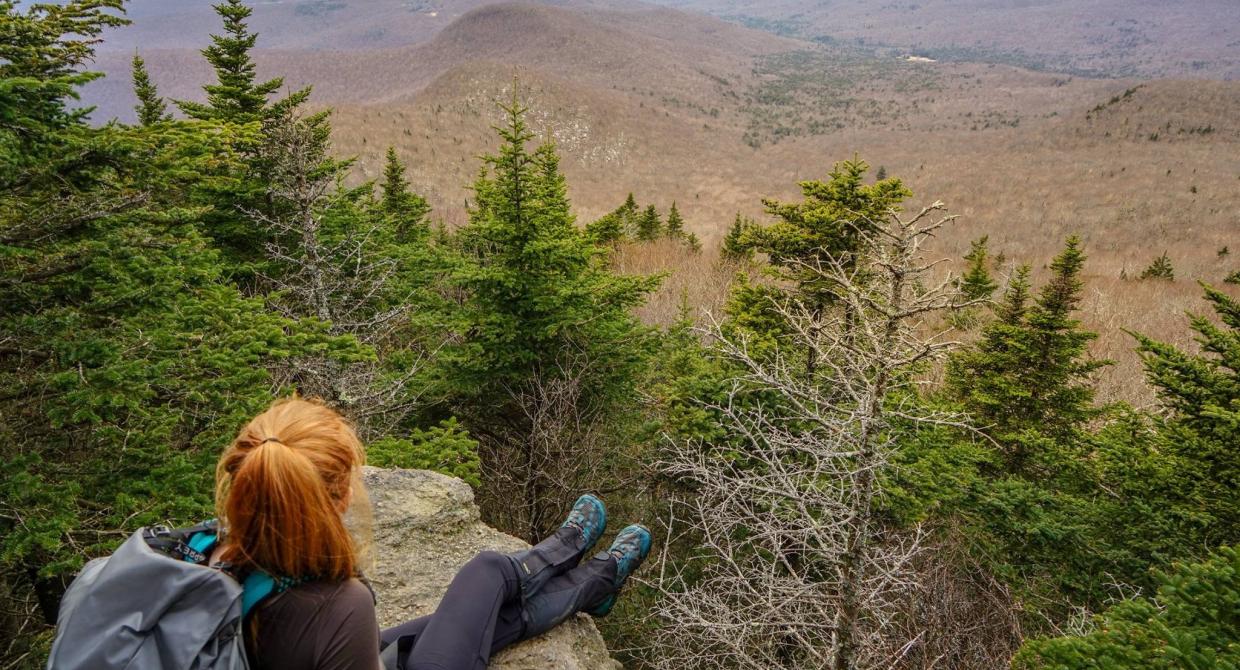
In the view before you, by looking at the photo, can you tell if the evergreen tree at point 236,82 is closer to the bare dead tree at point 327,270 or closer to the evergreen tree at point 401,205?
the bare dead tree at point 327,270

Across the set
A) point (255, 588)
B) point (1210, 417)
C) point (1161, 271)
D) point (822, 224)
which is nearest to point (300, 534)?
point (255, 588)

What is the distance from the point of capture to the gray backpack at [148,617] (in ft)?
5.00

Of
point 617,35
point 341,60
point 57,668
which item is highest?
point 617,35

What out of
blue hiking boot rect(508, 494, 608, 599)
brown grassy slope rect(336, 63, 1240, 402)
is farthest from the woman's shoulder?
brown grassy slope rect(336, 63, 1240, 402)

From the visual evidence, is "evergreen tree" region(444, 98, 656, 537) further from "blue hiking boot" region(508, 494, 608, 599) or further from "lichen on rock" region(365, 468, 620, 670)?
"blue hiking boot" region(508, 494, 608, 599)

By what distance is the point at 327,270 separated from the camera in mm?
8477

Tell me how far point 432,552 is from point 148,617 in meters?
3.18

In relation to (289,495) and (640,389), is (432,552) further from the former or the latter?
(640,389)

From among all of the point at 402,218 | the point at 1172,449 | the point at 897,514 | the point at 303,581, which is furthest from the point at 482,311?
the point at 402,218

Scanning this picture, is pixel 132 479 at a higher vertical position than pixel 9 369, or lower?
lower

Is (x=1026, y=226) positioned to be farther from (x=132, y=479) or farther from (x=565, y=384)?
(x=132, y=479)

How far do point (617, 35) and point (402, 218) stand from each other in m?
138

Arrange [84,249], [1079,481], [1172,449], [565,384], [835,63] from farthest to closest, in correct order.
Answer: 1. [835,63]
2. [565,384]
3. [1079,481]
4. [1172,449]
5. [84,249]

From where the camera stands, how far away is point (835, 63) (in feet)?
506
